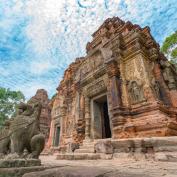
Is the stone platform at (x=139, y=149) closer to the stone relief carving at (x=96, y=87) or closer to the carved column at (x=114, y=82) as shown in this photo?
the carved column at (x=114, y=82)

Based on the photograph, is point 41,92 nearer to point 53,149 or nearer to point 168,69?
point 53,149

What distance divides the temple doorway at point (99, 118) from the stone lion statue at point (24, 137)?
5.41 m

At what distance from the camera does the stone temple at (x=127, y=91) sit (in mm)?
6152

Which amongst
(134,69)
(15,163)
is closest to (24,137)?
(15,163)

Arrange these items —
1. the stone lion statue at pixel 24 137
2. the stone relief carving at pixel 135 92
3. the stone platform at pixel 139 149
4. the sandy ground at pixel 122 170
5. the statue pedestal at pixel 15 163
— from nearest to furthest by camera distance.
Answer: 1. the sandy ground at pixel 122 170
2. the statue pedestal at pixel 15 163
3. the stone lion statue at pixel 24 137
4. the stone platform at pixel 139 149
5. the stone relief carving at pixel 135 92

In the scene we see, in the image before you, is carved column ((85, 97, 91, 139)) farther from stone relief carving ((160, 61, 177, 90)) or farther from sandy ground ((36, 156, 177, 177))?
sandy ground ((36, 156, 177, 177))

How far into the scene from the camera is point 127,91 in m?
7.61

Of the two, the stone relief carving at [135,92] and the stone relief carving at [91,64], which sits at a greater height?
the stone relief carving at [91,64]

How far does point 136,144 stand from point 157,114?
5.75 ft

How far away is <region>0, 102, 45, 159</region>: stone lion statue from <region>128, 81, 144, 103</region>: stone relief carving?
4875 millimetres

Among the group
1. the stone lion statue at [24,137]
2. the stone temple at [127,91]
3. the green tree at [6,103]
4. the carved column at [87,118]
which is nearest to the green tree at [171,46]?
the stone temple at [127,91]

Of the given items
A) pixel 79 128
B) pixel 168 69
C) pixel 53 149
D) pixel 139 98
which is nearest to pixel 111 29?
pixel 168 69

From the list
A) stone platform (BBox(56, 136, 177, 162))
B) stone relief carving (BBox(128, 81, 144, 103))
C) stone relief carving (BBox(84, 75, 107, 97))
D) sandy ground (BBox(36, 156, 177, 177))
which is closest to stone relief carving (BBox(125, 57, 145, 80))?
stone relief carving (BBox(128, 81, 144, 103))

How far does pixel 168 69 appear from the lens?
8.45 m
